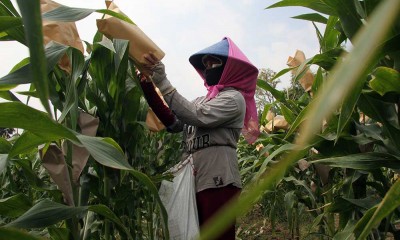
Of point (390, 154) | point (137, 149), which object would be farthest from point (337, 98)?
point (137, 149)

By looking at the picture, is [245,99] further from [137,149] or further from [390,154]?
[390,154]

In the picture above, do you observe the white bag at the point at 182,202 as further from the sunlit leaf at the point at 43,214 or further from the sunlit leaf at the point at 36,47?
the sunlit leaf at the point at 36,47

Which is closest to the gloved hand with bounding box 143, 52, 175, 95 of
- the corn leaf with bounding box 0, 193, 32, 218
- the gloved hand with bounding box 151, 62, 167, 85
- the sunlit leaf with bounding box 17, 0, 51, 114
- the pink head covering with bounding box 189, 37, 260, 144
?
the gloved hand with bounding box 151, 62, 167, 85

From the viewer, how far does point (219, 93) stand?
181 cm

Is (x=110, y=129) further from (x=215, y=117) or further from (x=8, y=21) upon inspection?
(x=8, y=21)

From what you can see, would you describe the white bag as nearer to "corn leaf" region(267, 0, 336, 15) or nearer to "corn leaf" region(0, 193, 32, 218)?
"corn leaf" region(0, 193, 32, 218)

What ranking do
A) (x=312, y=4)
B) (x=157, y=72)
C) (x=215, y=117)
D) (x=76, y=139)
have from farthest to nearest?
1. (x=215, y=117)
2. (x=157, y=72)
3. (x=312, y=4)
4. (x=76, y=139)

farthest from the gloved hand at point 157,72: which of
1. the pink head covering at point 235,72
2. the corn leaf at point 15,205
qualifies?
the corn leaf at point 15,205

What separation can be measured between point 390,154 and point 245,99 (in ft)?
3.03

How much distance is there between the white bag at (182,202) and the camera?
1625mm

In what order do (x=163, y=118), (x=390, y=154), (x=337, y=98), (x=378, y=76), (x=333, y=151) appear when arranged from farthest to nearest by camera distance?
(x=163, y=118), (x=333, y=151), (x=390, y=154), (x=378, y=76), (x=337, y=98)

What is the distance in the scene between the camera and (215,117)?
1674 mm

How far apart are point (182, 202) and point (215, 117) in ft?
1.24

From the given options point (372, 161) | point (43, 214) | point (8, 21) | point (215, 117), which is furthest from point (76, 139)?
point (215, 117)
